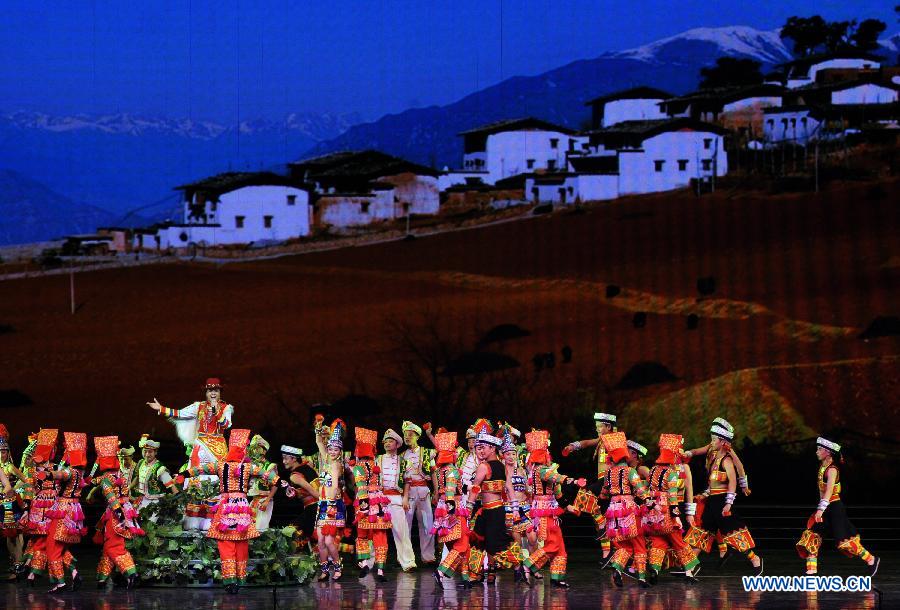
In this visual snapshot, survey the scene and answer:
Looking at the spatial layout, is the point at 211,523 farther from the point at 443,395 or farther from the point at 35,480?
the point at 443,395

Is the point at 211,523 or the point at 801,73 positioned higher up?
the point at 801,73

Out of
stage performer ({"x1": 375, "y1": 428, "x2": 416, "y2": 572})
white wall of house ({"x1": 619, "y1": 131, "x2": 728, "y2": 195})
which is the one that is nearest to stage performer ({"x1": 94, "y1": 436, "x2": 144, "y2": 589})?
stage performer ({"x1": 375, "y1": 428, "x2": 416, "y2": 572})

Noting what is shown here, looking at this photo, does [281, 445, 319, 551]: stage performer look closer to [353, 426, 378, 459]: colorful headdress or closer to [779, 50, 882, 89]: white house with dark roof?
[353, 426, 378, 459]: colorful headdress

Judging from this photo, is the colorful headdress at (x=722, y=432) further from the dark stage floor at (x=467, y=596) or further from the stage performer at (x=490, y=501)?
the stage performer at (x=490, y=501)

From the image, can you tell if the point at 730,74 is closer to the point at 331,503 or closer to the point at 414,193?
the point at 414,193

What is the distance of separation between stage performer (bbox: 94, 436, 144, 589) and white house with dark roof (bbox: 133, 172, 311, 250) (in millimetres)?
23958

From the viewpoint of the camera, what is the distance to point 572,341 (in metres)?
32.2

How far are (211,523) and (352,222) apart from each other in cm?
2639

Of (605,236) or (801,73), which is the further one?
(801,73)

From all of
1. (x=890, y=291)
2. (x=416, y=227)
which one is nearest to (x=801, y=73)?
(x=416, y=227)

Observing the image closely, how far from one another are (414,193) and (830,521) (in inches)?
1118

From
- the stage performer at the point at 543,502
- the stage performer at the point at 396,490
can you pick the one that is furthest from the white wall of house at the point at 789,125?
the stage performer at the point at 543,502

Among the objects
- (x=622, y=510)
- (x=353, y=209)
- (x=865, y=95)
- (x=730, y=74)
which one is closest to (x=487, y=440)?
(x=622, y=510)

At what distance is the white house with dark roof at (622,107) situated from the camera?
5084 cm
